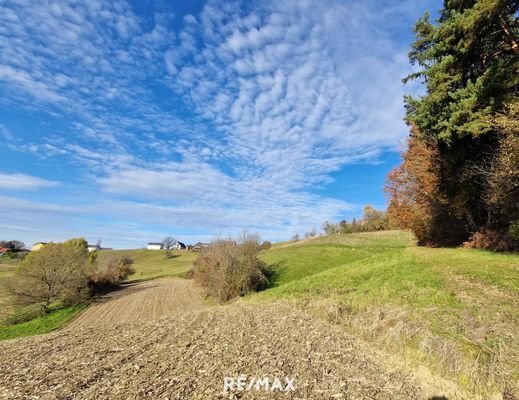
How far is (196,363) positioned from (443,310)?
695cm

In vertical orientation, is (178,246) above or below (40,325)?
above

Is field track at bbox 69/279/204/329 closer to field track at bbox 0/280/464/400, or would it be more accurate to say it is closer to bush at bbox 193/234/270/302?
bush at bbox 193/234/270/302

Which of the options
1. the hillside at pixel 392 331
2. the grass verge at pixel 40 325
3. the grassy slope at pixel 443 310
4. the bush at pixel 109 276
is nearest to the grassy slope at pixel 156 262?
the bush at pixel 109 276

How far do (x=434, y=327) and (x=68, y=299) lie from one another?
1479 inches

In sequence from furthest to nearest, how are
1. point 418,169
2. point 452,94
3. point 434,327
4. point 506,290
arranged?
point 418,169
point 452,94
point 506,290
point 434,327

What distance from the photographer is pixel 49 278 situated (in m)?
31.0

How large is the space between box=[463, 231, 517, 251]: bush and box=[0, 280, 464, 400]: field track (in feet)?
40.5

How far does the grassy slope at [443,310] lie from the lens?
18.0ft

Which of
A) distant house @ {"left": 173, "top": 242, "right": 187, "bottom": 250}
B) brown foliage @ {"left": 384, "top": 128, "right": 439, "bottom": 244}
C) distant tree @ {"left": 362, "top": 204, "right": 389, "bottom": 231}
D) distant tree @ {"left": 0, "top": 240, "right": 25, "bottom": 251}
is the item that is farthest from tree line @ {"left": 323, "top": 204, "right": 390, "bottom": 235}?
distant tree @ {"left": 0, "top": 240, "right": 25, "bottom": 251}

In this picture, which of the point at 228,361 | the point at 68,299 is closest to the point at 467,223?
the point at 228,361

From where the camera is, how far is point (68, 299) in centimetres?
3250

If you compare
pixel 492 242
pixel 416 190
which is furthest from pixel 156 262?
pixel 492 242

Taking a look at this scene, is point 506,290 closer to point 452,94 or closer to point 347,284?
point 347,284

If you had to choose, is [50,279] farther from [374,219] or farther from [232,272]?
[374,219]
